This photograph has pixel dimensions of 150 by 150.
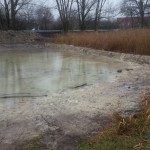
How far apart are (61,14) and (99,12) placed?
7.05 meters

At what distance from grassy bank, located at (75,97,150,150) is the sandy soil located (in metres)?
0.27

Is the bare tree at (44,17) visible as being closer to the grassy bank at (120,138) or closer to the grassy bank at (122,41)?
the grassy bank at (122,41)

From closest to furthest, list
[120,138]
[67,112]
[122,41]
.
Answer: [120,138]
[67,112]
[122,41]

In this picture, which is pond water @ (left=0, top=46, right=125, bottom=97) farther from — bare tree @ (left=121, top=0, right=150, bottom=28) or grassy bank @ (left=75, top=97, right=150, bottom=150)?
bare tree @ (left=121, top=0, right=150, bottom=28)

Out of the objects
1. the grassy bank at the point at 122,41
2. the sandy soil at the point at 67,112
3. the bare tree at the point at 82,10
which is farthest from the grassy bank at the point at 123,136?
the bare tree at the point at 82,10

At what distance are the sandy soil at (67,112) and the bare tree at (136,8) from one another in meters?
35.1

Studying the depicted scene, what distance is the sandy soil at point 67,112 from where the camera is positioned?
471cm

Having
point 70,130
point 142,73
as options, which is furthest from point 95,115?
point 142,73

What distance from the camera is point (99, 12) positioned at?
4053 centimetres

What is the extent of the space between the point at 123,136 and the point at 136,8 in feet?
138

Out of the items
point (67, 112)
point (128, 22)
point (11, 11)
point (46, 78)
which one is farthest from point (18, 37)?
point (128, 22)

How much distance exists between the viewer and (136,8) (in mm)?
44562

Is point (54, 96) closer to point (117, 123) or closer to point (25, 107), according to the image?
point (25, 107)

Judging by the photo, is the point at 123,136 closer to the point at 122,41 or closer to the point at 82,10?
the point at 122,41
